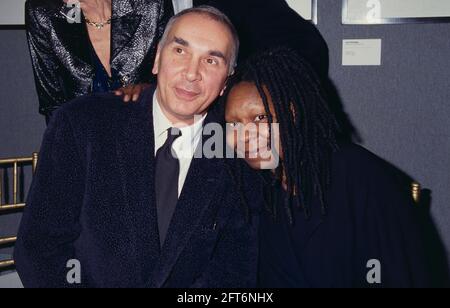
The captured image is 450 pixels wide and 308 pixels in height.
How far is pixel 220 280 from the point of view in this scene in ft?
4.53

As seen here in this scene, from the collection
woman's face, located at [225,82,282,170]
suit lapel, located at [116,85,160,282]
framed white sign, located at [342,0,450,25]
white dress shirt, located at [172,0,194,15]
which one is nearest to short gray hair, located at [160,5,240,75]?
woman's face, located at [225,82,282,170]

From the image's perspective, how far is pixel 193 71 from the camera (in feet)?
4.29

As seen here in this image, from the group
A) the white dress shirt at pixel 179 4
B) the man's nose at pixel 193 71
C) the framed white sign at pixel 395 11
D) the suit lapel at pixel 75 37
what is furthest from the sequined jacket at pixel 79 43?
the framed white sign at pixel 395 11

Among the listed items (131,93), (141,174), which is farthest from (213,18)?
(141,174)

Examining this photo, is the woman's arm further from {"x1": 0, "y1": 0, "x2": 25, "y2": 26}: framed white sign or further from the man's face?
the man's face

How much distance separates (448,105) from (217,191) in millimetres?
1587

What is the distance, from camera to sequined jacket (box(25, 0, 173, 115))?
6.22ft

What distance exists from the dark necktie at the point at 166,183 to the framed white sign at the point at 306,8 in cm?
129

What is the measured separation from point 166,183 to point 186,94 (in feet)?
0.93

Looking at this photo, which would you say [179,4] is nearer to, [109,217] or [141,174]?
[141,174]

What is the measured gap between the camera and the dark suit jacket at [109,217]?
1.29m
